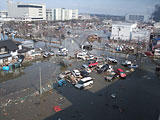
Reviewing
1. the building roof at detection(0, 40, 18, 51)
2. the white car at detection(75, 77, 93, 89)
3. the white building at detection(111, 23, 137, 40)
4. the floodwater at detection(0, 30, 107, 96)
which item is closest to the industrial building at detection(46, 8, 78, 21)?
the white building at detection(111, 23, 137, 40)

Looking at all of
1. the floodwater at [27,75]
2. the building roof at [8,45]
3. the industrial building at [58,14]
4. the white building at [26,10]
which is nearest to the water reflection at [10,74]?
the floodwater at [27,75]

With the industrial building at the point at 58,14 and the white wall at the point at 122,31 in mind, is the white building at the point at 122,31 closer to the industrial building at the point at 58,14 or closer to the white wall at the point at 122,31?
the white wall at the point at 122,31

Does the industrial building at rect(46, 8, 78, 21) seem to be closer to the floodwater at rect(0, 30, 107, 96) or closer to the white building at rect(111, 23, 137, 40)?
the white building at rect(111, 23, 137, 40)

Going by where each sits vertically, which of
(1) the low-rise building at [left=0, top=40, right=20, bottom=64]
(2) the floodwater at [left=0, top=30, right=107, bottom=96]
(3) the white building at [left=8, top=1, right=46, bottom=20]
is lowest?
(2) the floodwater at [left=0, top=30, right=107, bottom=96]

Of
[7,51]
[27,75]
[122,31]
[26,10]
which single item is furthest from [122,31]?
[26,10]

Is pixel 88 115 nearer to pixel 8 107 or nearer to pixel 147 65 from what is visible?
pixel 8 107

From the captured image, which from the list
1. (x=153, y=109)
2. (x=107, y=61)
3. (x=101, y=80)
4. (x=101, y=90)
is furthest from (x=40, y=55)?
(x=153, y=109)

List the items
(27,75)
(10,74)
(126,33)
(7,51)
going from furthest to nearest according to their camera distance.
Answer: (126,33), (7,51), (10,74), (27,75)

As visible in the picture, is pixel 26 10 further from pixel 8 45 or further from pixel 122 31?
pixel 8 45
